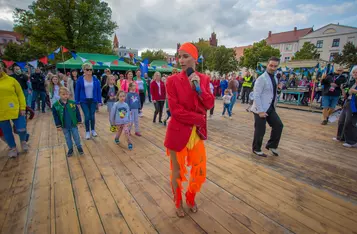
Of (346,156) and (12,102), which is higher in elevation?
(12,102)

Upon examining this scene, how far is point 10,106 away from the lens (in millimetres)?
3205

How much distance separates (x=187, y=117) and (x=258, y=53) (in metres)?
33.8

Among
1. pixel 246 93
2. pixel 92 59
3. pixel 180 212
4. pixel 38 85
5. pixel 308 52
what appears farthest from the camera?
pixel 308 52

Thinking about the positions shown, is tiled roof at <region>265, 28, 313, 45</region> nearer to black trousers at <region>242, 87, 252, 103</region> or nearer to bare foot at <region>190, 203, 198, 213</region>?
black trousers at <region>242, 87, 252, 103</region>

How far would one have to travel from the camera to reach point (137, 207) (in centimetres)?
206

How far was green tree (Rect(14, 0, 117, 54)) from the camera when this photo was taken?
1861 centimetres

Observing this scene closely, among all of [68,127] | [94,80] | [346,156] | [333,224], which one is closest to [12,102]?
[68,127]

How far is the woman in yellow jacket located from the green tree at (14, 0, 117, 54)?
66.3 ft

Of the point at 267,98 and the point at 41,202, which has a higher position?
the point at 267,98

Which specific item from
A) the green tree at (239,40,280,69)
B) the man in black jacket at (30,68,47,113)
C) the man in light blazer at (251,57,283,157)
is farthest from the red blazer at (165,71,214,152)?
the green tree at (239,40,280,69)

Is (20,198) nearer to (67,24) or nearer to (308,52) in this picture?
(67,24)

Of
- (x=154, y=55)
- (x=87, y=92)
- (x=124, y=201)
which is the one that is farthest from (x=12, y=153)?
(x=154, y=55)

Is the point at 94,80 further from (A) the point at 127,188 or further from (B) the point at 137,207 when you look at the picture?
(B) the point at 137,207

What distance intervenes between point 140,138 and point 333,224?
12.7 ft
